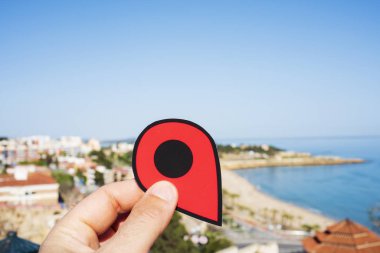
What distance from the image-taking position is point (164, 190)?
144 centimetres

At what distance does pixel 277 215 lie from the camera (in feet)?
84.6

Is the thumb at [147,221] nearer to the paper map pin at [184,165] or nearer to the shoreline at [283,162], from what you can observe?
the paper map pin at [184,165]

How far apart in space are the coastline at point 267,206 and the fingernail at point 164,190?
22220 millimetres

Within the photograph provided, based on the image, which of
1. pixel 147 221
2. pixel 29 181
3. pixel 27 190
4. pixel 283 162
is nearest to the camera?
pixel 147 221

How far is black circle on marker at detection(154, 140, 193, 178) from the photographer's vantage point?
150 centimetres

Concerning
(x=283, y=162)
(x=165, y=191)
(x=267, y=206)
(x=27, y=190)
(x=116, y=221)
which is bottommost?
(x=283, y=162)

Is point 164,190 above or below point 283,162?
above

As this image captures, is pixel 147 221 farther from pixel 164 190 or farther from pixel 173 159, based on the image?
pixel 173 159

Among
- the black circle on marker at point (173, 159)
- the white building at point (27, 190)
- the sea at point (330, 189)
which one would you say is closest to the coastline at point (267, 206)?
the sea at point (330, 189)

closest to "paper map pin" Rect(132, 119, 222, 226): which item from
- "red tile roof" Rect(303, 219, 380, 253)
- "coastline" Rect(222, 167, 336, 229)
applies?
"red tile roof" Rect(303, 219, 380, 253)

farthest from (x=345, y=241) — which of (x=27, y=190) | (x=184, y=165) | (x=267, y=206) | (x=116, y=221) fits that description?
(x=267, y=206)

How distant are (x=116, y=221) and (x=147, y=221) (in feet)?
1.58

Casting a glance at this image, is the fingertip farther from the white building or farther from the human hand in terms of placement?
the white building

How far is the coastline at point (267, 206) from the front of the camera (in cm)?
2431
